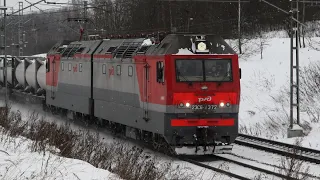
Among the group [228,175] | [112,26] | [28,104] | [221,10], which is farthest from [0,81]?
[228,175]

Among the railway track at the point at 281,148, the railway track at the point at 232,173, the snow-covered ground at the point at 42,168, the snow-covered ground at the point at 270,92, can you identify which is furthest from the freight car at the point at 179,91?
the snow-covered ground at the point at 42,168

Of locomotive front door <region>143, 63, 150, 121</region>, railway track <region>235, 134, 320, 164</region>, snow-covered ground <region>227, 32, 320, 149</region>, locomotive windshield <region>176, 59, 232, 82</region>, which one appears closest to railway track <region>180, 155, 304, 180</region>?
railway track <region>235, 134, 320, 164</region>

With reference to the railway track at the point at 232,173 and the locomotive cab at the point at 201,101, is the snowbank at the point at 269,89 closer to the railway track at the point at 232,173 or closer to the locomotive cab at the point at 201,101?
the railway track at the point at 232,173

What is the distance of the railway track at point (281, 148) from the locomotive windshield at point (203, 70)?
2.46m

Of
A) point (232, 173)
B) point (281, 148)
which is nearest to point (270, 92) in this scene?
point (281, 148)

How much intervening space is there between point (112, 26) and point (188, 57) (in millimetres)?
33586

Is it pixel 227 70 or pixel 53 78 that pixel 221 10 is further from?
pixel 227 70

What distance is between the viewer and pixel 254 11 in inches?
2172

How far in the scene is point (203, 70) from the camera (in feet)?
47.3

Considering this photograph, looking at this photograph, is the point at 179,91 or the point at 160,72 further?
the point at 160,72

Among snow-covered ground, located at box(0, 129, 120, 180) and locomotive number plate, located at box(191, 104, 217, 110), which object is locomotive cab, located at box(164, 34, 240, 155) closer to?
locomotive number plate, located at box(191, 104, 217, 110)

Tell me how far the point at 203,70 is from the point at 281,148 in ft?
11.4

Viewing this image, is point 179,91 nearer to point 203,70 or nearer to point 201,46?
point 203,70

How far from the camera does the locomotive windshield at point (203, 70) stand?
14305mm
